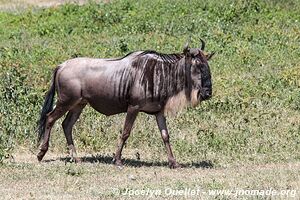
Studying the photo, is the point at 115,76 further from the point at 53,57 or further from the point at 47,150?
the point at 53,57

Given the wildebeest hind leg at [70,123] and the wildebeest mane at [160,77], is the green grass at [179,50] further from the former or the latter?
the wildebeest mane at [160,77]

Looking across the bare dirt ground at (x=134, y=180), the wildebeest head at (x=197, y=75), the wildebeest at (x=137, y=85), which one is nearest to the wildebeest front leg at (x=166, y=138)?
the wildebeest at (x=137, y=85)

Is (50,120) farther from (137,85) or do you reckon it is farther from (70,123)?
(137,85)

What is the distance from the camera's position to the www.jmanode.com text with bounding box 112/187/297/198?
9.84 metres

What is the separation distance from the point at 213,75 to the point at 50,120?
20.9 ft

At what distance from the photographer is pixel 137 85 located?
12422 millimetres

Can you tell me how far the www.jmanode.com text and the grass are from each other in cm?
31

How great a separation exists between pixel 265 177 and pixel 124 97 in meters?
2.69

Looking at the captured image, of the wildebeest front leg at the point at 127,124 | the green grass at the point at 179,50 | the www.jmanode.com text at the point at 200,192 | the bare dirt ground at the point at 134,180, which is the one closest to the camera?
the www.jmanode.com text at the point at 200,192

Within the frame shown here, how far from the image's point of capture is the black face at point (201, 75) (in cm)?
1226

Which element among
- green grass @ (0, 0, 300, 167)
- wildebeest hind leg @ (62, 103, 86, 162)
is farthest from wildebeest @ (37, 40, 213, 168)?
green grass @ (0, 0, 300, 167)

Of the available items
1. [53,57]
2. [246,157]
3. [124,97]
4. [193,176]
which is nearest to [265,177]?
[193,176]

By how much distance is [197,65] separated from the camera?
40.4 ft

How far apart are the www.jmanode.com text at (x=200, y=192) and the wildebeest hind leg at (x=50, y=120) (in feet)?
9.67
